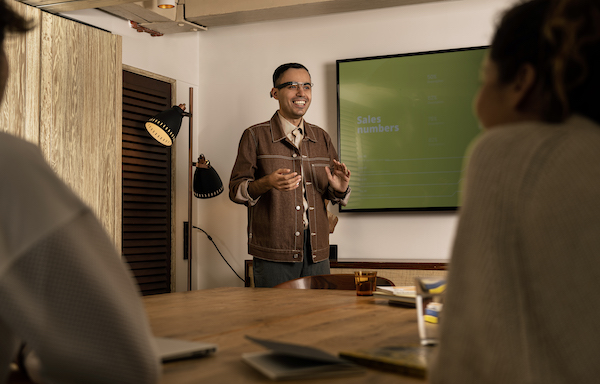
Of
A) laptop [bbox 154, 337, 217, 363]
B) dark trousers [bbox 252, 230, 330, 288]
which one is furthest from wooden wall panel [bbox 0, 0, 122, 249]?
laptop [bbox 154, 337, 217, 363]

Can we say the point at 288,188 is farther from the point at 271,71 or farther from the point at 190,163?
the point at 271,71

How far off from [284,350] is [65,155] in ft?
9.13

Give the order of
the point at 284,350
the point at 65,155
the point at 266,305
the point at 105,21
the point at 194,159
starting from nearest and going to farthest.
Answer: the point at 284,350, the point at 266,305, the point at 65,155, the point at 105,21, the point at 194,159

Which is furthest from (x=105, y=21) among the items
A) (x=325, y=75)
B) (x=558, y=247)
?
(x=558, y=247)

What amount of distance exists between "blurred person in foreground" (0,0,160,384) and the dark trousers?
8.21ft

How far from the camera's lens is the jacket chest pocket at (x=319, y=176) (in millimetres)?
3348

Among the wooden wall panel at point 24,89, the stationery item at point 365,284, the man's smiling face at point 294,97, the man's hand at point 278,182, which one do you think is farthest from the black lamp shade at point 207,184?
the stationery item at point 365,284

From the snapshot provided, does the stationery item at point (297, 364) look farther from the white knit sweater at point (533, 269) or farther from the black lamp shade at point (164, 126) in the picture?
the black lamp shade at point (164, 126)

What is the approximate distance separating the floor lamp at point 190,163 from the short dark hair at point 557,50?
332 centimetres

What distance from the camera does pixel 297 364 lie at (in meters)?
0.86

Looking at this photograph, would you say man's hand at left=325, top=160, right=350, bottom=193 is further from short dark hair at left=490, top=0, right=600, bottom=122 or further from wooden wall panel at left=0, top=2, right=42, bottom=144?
short dark hair at left=490, top=0, right=600, bottom=122

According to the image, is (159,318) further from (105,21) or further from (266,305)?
(105,21)

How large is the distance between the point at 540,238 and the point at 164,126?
11.4ft

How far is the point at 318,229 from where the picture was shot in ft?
10.7
